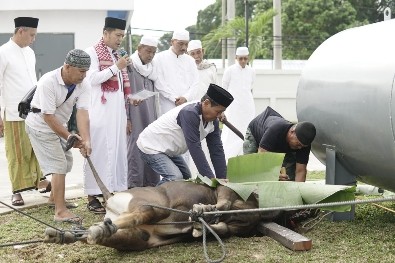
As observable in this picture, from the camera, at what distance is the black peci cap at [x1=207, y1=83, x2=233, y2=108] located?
216 inches

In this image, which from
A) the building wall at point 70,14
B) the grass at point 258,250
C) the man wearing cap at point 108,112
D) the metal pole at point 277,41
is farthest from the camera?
the metal pole at point 277,41

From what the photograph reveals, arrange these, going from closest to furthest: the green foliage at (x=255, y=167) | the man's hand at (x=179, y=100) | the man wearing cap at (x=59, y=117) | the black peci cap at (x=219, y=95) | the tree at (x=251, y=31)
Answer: the green foliage at (x=255, y=167) → the black peci cap at (x=219, y=95) → the man wearing cap at (x=59, y=117) → the man's hand at (x=179, y=100) → the tree at (x=251, y=31)

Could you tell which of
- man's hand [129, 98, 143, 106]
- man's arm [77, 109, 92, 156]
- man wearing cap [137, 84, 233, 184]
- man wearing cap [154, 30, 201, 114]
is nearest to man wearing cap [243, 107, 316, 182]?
man wearing cap [137, 84, 233, 184]

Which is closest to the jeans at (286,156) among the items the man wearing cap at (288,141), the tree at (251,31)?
the man wearing cap at (288,141)

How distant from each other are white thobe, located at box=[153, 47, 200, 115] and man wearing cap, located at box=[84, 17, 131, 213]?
2.74 ft

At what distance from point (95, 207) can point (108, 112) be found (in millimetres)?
898

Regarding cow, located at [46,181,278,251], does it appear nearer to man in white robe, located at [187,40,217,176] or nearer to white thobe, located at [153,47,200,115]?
white thobe, located at [153,47,200,115]

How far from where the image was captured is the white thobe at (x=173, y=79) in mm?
7820

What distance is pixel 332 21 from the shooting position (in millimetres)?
33219

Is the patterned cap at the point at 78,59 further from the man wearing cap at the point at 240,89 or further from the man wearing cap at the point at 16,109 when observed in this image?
the man wearing cap at the point at 240,89

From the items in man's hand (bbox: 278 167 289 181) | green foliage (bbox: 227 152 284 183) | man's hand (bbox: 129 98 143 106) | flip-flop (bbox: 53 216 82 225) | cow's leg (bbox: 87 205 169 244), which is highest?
man's hand (bbox: 129 98 143 106)

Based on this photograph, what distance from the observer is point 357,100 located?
5285 millimetres

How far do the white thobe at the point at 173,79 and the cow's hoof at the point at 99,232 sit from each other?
12.3 feet

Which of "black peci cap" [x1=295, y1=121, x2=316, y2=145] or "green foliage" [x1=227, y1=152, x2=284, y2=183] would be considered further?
"black peci cap" [x1=295, y1=121, x2=316, y2=145]
